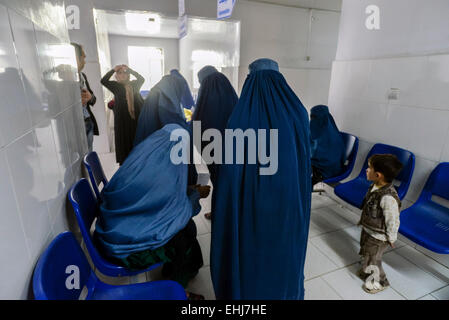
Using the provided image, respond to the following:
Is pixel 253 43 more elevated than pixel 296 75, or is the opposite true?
pixel 253 43

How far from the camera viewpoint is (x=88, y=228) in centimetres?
137

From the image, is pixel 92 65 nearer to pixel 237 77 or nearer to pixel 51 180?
pixel 237 77

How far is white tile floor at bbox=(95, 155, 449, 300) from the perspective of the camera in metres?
1.82

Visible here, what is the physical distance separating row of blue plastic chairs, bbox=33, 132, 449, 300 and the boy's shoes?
404mm

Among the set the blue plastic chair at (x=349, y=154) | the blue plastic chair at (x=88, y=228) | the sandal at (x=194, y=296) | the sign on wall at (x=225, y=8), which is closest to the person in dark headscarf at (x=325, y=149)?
the blue plastic chair at (x=349, y=154)

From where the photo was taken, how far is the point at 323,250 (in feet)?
7.48

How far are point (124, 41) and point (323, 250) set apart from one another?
34.8ft

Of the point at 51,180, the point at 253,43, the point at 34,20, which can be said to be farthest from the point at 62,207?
the point at 253,43

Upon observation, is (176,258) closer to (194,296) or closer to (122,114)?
(194,296)

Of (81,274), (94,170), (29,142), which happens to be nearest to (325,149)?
(94,170)

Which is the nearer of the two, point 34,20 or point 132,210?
point 34,20

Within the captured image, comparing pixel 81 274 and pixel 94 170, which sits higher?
pixel 94 170

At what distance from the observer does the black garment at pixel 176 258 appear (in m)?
1.31

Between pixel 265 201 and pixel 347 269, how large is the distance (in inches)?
50.8
